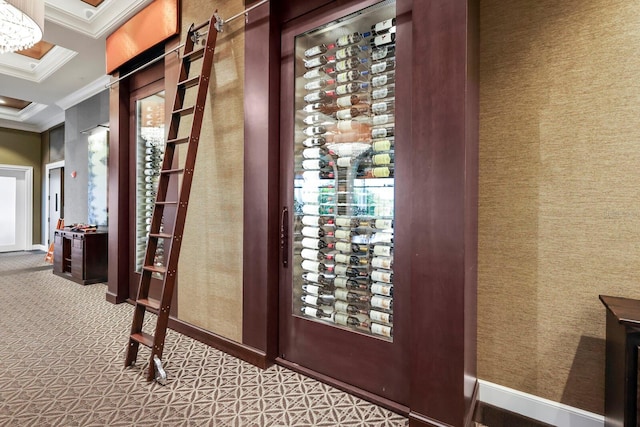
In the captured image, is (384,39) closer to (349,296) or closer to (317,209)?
(317,209)

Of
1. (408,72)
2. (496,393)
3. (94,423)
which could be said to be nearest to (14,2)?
(408,72)

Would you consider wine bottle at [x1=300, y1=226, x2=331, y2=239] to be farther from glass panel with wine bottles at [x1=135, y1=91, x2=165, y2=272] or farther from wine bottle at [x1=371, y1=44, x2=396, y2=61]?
glass panel with wine bottles at [x1=135, y1=91, x2=165, y2=272]

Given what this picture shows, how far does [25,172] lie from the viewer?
8.23 meters

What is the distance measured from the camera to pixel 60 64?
4.82 meters

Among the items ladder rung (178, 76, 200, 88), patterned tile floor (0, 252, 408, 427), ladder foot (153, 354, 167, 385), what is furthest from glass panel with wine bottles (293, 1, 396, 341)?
ladder foot (153, 354, 167, 385)

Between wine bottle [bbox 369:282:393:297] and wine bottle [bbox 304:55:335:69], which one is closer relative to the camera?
wine bottle [bbox 369:282:393:297]

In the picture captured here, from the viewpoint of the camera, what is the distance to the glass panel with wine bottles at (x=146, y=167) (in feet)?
12.4

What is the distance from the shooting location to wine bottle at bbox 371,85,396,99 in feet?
6.40

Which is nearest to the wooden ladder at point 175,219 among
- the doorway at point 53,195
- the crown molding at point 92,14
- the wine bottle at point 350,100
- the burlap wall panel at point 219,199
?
the burlap wall panel at point 219,199

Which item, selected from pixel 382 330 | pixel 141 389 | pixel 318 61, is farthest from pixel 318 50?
pixel 141 389

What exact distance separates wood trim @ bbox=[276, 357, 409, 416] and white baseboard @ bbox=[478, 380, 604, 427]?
49 cm

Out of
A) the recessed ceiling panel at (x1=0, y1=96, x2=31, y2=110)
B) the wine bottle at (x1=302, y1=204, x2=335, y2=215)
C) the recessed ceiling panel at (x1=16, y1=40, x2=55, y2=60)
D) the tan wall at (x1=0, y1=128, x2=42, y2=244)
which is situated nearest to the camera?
the wine bottle at (x1=302, y1=204, x2=335, y2=215)

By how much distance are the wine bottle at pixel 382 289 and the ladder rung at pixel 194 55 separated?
2.35 metres

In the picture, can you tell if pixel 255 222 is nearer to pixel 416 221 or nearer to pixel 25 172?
pixel 416 221
